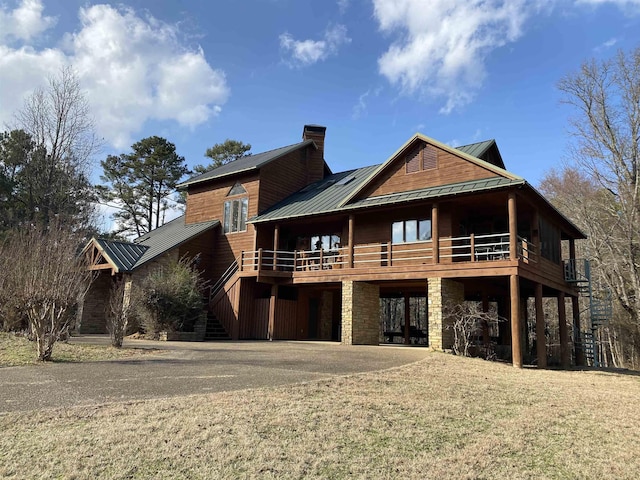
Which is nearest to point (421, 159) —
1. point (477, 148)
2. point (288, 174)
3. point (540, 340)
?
point (477, 148)

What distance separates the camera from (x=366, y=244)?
65.5 ft

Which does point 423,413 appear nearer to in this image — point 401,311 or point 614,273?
point 614,273

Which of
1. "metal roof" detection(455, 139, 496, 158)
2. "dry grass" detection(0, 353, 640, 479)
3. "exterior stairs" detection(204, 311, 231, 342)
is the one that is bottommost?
"dry grass" detection(0, 353, 640, 479)

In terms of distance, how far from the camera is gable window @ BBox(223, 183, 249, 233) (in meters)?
24.1

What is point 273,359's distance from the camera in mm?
11516

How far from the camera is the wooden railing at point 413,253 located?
16250 mm

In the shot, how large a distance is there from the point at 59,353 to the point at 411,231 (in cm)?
1266

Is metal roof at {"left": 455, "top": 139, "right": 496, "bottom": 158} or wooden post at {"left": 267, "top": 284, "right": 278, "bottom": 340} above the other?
metal roof at {"left": 455, "top": 139, "right": 496, "bottom": 158}

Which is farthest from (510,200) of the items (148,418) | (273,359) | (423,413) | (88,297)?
(88,297)

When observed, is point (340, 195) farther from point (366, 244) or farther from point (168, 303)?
point (168, 303)

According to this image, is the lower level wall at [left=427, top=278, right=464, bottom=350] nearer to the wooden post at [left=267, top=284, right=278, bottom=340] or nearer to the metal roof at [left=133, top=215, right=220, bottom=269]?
the wooden post at [left=267, top=284, right=278, bottom=340]

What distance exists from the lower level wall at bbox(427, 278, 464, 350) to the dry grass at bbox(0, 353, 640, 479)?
751 cm

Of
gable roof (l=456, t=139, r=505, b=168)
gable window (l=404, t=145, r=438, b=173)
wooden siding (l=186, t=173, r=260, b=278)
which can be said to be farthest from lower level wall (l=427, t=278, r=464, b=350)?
wooden siding (l=186, t=173, r=260, b=278)

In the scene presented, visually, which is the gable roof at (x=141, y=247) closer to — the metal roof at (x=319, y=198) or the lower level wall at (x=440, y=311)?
the metal roof at (x=319, y=198)
